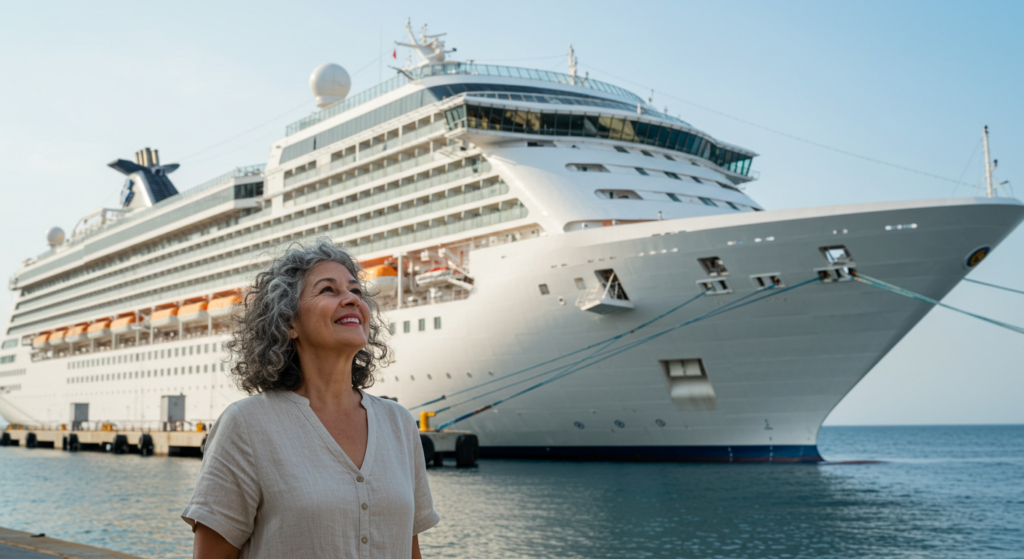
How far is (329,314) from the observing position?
2.59 meters

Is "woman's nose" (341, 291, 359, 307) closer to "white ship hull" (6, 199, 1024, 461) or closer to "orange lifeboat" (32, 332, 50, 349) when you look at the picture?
"white ship hull" (6, 199, 1024, 461)

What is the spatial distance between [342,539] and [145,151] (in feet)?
190

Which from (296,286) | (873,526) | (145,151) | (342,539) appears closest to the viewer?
(342,539)

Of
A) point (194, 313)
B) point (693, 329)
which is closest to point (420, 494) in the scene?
point (693, 329)

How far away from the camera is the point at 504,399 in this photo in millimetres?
23062

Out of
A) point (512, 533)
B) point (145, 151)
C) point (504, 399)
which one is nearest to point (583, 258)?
point (504, 399)

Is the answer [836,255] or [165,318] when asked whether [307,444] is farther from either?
[165,318]

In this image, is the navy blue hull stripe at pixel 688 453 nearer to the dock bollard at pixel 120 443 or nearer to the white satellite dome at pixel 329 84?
the white satellite dome at pixel 329 84

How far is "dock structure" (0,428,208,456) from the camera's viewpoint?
108 feet

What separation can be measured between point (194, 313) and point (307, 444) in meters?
37.4

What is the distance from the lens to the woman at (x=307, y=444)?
2.39 meters

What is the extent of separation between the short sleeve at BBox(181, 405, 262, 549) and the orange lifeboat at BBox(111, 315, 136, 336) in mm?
44395

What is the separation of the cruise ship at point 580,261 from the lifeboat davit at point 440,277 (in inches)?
2.5

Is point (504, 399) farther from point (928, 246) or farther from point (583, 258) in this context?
point (928, 246)
